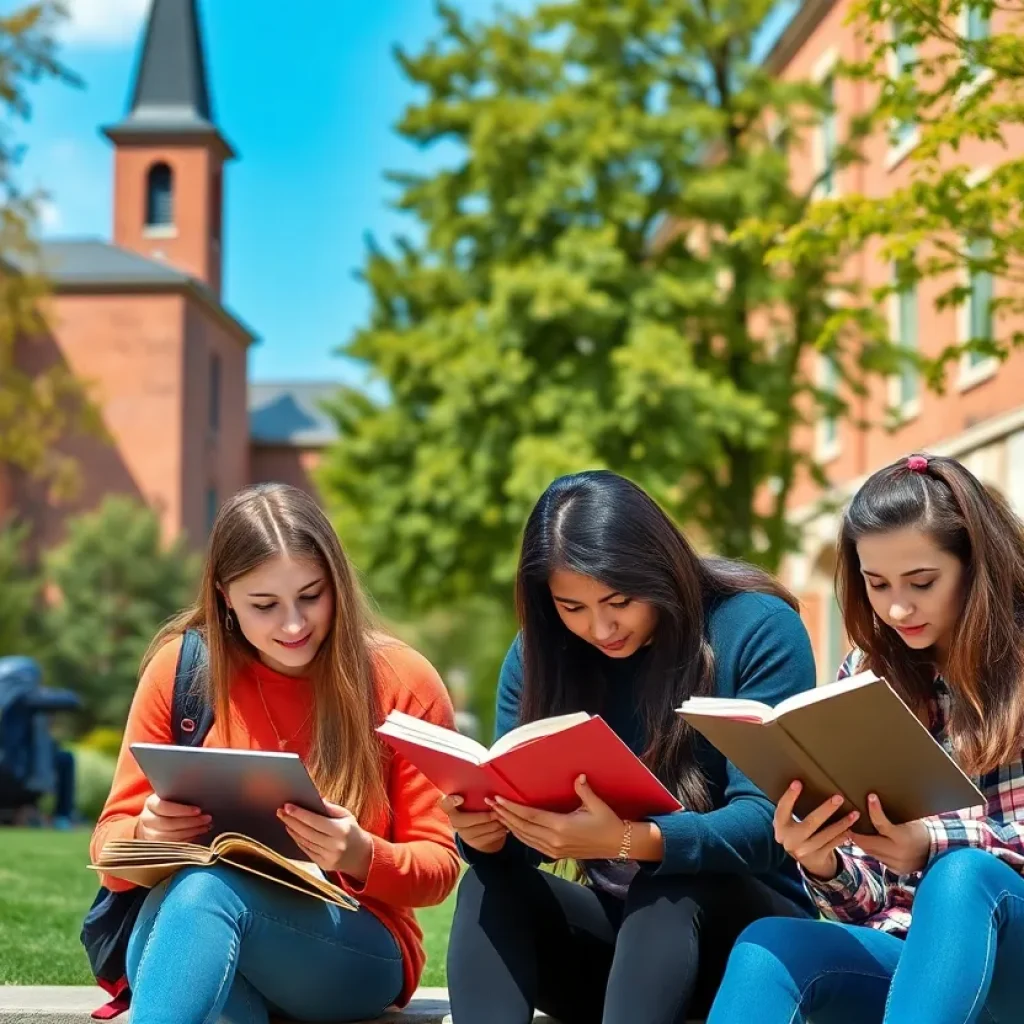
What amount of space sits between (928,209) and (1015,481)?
8.89 m

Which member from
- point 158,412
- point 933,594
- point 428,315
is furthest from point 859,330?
point 158,412

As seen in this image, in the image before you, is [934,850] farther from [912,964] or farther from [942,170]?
[942,170]

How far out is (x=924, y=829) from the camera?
286 cm

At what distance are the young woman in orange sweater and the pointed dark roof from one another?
51.2 m

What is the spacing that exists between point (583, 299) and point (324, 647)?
43.7 ft

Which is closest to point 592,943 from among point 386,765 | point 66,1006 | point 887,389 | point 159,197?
point 386,765

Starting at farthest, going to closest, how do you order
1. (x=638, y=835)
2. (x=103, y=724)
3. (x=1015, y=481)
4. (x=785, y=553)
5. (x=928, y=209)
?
(x=103, y=724)
(x=785, y=553)
(x=1015, y=481)
(x=928, y=209)
(x=638, y=835)

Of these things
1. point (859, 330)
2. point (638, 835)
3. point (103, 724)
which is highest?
point (859, 330)

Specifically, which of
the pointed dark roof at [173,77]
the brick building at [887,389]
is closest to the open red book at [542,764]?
the brick building at [887,389]

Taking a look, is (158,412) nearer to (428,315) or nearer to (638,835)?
(428,315)

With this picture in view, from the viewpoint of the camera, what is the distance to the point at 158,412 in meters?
44.0

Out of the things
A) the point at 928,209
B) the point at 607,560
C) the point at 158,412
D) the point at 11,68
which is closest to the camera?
the point at 607,560

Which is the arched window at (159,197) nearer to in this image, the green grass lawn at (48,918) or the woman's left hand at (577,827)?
the green grass lawn at (48,918)

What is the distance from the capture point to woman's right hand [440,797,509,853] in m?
3.13
